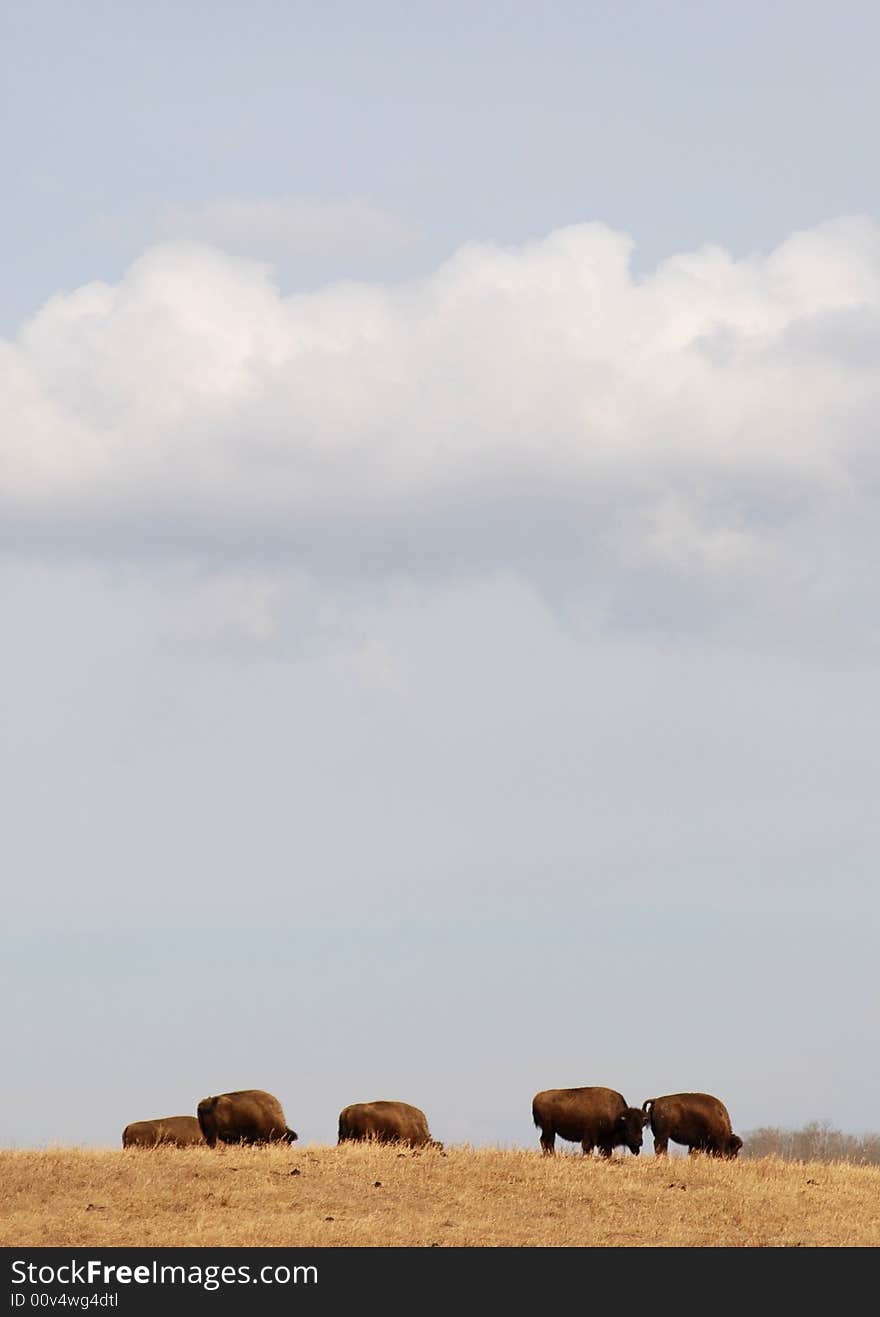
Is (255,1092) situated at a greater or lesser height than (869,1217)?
greater

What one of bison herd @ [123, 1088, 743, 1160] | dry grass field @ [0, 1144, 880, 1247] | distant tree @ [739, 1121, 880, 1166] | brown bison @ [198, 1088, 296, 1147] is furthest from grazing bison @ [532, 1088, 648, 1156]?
distant tree @ [739, 1121, 880, 1166]

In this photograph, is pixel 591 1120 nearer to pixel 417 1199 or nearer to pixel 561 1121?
pixel 561 1121

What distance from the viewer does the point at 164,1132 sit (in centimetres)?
3572

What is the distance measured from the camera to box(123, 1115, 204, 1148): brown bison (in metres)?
35.7

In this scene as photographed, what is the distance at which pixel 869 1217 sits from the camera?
1057 inches

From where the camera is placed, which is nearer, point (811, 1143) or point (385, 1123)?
point (385, 1123)

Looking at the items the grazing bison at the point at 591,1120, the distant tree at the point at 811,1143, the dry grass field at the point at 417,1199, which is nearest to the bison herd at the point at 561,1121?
the grazing bison at the point at 591,1120

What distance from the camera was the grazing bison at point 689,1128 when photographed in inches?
1369

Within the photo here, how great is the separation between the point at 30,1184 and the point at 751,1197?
12.8 m

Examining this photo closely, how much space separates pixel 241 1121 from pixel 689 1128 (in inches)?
392

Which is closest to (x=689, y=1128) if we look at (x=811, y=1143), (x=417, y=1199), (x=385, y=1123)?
(x=385, y=1123)
